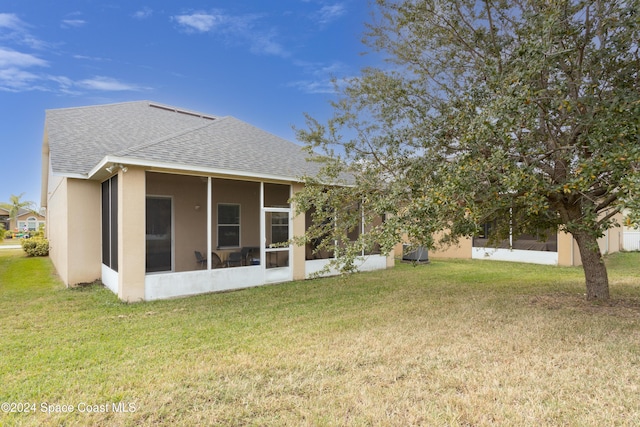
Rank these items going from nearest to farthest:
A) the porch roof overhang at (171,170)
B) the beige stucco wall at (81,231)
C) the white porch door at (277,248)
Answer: the porch roof overhang at (171,170)
the beige stucco wall at (81,231)
the white porch door at (277,248)

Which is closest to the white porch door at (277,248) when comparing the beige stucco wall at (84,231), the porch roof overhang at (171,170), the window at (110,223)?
the porch roof overhang at (171,170)

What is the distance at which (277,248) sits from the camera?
10.7m

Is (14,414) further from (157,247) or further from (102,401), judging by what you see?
(157,247)

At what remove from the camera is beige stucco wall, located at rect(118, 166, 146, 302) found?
7.91 metres

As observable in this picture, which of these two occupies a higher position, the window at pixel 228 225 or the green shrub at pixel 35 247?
the window at pixel 228 225

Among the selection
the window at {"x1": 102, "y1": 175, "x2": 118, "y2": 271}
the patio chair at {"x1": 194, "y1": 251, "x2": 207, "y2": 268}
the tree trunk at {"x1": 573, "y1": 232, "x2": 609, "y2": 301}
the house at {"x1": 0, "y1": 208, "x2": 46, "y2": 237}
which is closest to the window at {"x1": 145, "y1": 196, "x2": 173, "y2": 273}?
the patio chair at {"x1": 194, "y1": 251, "x2": 207, "y2": 268}

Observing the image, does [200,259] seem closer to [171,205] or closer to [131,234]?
[171,205]

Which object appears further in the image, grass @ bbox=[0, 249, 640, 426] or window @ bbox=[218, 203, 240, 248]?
window @ bbox=[218, 203, 240, 248]

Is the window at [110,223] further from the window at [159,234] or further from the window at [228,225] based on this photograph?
the window at [228,225]

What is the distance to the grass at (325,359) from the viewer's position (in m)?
3.33

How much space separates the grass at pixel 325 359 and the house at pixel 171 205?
1.19 metres

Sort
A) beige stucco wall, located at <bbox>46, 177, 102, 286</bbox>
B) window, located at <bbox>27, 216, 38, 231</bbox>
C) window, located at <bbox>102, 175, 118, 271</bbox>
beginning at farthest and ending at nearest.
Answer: window, located at <bbox>27, 216, 38, 231</bbox> → beige stucco wall, located at <bbox>46, 177, 102, 286</bbox> → window, located at <bbox>102, 175, 118, 271</bbox>

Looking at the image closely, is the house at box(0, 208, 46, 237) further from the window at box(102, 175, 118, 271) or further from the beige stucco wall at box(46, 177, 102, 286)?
the window at box(102, 175, 118, 271)

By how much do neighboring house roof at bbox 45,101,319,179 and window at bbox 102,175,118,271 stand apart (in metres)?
0.67
